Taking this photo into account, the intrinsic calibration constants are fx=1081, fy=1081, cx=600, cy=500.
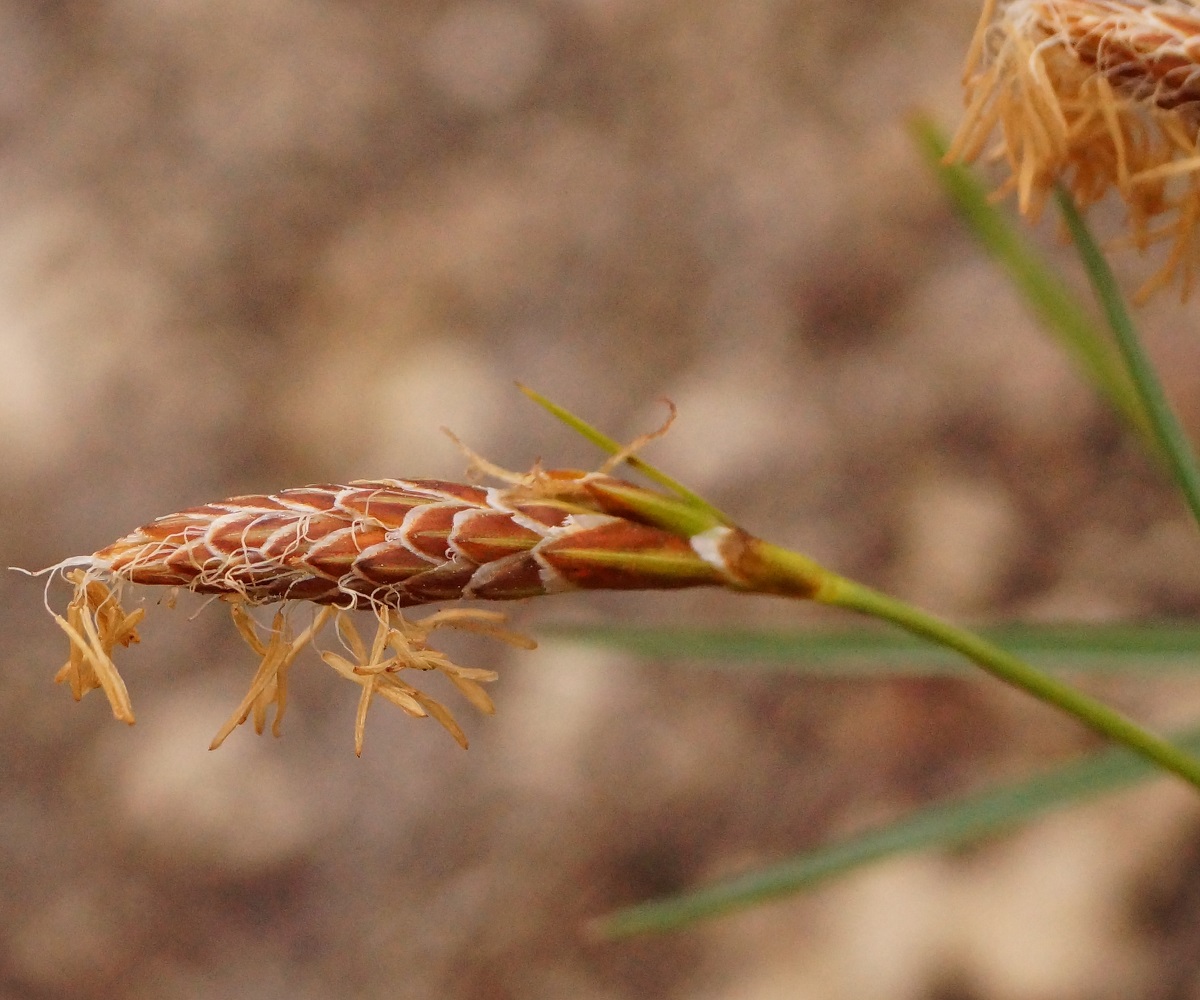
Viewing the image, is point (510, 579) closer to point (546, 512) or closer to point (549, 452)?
point (546, 512)

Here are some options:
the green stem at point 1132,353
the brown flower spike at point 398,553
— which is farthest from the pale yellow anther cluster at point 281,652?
the green stem at point 1132,353

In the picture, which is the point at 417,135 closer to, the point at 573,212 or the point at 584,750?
the point at 573,212

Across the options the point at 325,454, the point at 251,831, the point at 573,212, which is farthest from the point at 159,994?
the point at 573,212

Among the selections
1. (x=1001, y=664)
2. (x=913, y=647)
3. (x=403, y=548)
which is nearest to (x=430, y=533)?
(x=403, y=548)

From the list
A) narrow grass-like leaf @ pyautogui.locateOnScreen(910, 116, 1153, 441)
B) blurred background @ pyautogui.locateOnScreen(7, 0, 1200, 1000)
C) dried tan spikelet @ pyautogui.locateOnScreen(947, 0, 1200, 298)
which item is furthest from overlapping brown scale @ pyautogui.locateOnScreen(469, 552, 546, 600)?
blurred background @ pyautogui.locateOnScreen(7, 0, 1200, 1000)

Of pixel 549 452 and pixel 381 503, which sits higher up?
pixel 381 503

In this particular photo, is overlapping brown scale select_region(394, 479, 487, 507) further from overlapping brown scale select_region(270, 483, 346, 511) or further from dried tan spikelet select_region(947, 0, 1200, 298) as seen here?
dried tan spikelet select_region(947, 0, 1200, 298)
